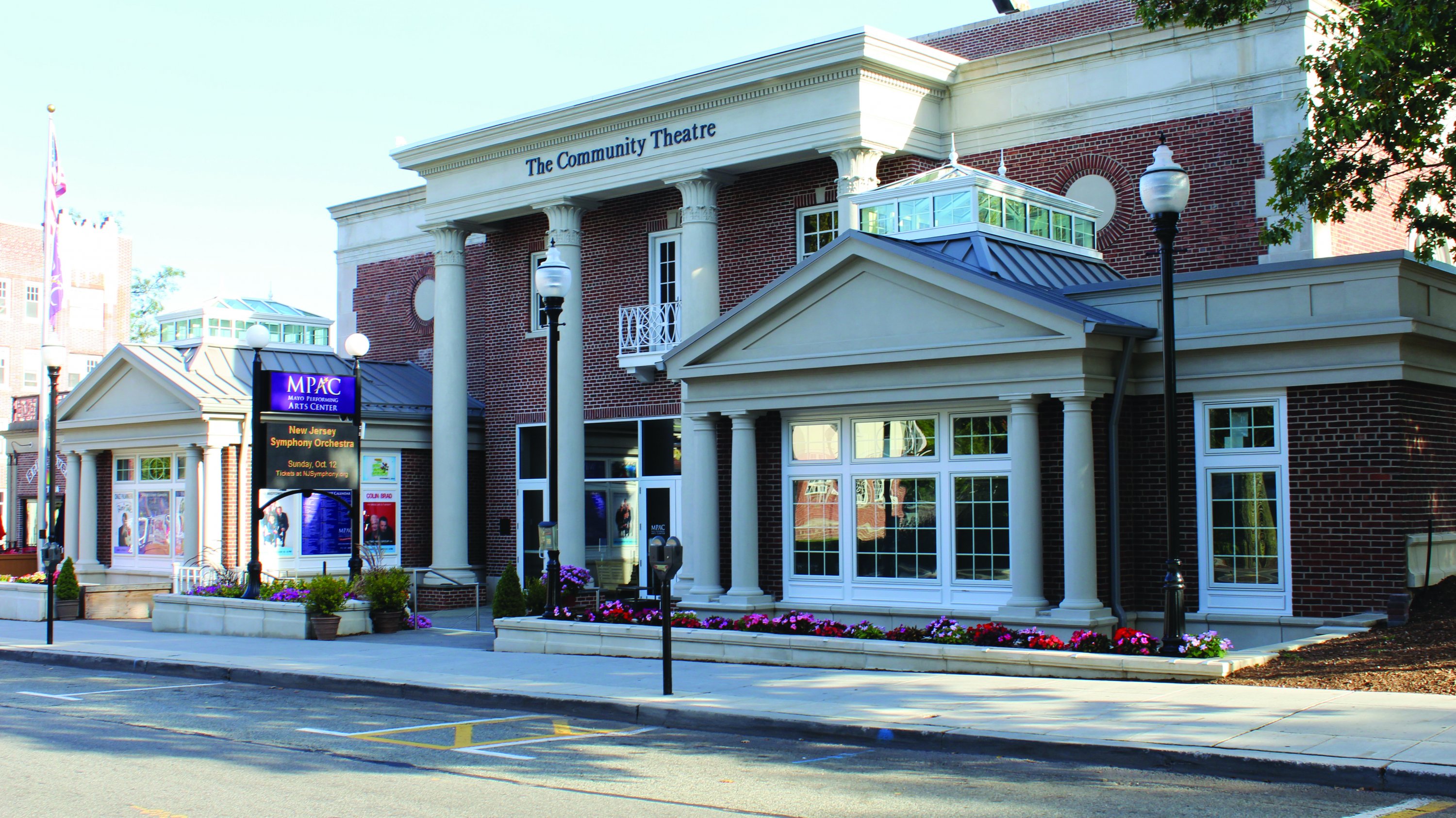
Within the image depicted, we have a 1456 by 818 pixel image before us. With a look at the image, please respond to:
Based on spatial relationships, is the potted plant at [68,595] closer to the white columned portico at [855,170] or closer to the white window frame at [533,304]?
the white window frame at [533,304]

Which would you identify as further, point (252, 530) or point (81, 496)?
point (81, 496)

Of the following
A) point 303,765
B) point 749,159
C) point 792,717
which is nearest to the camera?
point 303,765

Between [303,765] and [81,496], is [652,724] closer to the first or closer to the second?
[303,765]

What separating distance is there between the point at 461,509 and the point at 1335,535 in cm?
1718

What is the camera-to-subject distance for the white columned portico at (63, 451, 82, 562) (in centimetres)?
2927

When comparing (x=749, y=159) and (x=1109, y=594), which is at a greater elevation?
(x=749, y=159)

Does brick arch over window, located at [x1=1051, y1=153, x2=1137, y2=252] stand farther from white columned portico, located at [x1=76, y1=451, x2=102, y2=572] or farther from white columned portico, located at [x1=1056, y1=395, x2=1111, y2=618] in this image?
white columned portico, located at [x1=76, y1=451, x2=102, y2=572]

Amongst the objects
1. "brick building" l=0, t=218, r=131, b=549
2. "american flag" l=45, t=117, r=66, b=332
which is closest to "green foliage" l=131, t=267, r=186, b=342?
"brick building" l=0, t=218, r=131, b=549

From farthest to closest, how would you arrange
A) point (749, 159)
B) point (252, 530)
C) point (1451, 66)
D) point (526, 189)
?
point (526, 189)
point (749, 159)
point (252, 530)
point (1451, 66)

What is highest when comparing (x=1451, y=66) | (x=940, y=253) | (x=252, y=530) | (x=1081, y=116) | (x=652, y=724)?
(x=1081, y=116)

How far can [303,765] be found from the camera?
9.84m

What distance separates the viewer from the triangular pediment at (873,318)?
15.7 meters

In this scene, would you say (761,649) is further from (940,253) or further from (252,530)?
(252,530)

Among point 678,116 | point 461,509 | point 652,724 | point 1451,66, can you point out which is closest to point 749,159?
point 678,116
